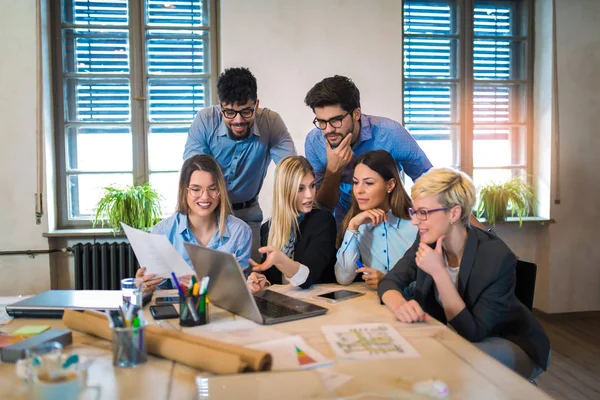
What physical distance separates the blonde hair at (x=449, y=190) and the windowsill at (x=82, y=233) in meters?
2.77

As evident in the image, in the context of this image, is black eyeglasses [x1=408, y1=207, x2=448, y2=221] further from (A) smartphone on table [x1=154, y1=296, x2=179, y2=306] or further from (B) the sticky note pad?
(B) the sticky note pad

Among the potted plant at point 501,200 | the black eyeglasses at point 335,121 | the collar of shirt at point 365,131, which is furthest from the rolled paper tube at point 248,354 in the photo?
the potted plant at point 501,200

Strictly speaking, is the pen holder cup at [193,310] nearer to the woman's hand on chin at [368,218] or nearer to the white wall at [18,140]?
the woman's hand on chin at [368,218]

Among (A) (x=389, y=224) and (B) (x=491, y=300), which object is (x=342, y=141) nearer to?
(A) (x=389, y=224)

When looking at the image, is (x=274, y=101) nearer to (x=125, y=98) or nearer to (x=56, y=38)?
(x=125, y=98)

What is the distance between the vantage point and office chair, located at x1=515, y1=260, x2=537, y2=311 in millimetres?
1978

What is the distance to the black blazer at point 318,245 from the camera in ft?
7.01

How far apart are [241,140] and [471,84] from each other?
2546mm

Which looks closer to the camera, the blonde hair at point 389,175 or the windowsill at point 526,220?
the blonde hair at point 389,175

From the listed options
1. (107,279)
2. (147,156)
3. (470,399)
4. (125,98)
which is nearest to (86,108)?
(125,98)

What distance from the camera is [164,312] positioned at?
163 cm

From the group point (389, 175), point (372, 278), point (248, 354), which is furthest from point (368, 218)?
point (248, 354)

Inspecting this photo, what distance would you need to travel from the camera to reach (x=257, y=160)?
2.99 metres


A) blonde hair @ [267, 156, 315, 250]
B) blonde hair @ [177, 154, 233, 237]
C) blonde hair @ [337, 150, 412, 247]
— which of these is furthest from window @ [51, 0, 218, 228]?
blonde hair @ [337, 150, 412, 247]
